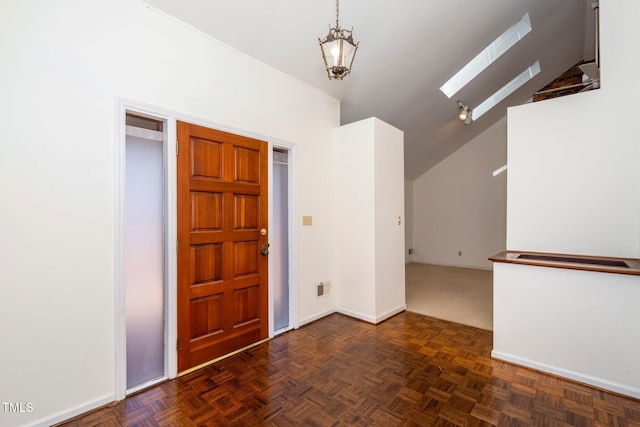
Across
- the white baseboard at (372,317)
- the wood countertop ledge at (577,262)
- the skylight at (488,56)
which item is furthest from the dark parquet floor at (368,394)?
the skylight at (488,56)

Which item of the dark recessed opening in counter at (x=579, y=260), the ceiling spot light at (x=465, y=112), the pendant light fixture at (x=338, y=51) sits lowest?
the dark recessed opening in counter at (x=579, y=260)

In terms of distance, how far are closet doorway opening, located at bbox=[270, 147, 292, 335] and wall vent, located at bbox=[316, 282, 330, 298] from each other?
0.41 m

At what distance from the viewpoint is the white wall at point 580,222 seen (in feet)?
6.70

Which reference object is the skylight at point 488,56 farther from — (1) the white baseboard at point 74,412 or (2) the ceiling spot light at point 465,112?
(1) the white baseboard at point 74,412

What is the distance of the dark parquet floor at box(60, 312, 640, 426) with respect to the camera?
1.76m

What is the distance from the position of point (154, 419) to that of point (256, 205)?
1786 mm

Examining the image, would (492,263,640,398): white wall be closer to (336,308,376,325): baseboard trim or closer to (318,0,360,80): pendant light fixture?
(336,308,376,325): baseboard trim

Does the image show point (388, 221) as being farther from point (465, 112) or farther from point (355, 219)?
point (465, 112)

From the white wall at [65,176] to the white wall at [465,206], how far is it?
618 centimetres

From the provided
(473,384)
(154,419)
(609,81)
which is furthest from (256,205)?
(609,81)

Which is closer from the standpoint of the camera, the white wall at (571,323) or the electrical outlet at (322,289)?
the white wall at (571,323)

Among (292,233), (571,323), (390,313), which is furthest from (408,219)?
(571,323)

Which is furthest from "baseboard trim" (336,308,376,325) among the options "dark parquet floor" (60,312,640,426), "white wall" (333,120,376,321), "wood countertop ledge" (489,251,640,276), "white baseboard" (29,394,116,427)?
"white baseboard" (29,394,116,427)

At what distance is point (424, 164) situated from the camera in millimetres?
6742
